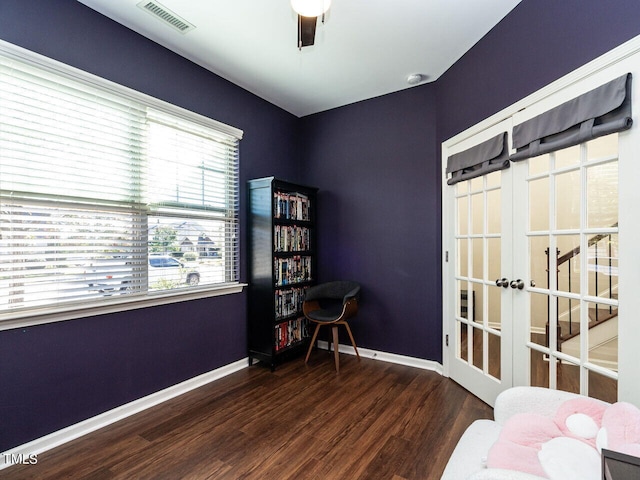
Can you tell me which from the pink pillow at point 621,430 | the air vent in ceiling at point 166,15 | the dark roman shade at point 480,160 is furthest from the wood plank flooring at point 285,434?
the air vent in ceiling at point 166,15

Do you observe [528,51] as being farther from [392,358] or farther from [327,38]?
[392,358]

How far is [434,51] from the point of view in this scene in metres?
2.62

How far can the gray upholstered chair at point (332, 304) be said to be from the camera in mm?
3119

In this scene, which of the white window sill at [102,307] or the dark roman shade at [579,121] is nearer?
the dark roman shade at [579,121]

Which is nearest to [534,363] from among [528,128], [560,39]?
[528,128]

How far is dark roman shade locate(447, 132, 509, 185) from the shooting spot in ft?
7.41

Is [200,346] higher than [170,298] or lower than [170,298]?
lower

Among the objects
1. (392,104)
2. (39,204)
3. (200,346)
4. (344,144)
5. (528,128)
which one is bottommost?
(200,346)

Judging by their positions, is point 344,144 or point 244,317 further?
point 344,144

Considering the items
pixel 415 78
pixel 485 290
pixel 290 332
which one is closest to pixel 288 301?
pixel 290 332

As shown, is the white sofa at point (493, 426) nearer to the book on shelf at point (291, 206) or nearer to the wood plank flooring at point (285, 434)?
the wood plank flooring at point (285, 434)

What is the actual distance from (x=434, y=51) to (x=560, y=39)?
999mm

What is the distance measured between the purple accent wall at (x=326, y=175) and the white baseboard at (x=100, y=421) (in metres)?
0.04

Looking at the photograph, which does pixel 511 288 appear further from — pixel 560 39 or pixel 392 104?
pixel 392 104
